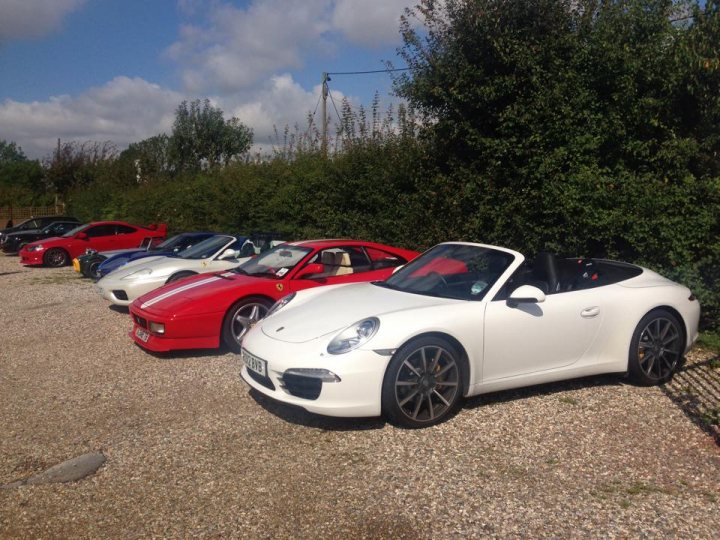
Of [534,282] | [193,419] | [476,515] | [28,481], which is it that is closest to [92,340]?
[193,419]

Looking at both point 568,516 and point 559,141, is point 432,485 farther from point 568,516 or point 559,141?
point 559,141

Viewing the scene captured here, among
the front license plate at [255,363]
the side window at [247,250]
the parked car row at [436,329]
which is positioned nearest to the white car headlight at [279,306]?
the parked car row at [436,329]

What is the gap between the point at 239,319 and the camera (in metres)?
7.27

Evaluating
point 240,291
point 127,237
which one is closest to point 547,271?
point 240,291

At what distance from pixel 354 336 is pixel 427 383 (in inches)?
25.6

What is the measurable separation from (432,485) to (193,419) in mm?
2162

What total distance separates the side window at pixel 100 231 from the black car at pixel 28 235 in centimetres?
391

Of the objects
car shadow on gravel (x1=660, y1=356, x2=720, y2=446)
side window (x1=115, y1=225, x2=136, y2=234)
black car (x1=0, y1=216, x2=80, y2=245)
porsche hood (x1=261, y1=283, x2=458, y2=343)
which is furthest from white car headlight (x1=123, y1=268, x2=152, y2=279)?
black car (x1=0, y1=216, x2=80, y2=245)

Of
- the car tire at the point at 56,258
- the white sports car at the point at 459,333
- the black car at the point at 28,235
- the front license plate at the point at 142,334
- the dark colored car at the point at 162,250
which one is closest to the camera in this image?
the white sports car at the point at 459,333

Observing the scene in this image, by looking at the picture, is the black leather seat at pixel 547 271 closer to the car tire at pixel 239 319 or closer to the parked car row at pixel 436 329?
the parked car row at pixel 436 329

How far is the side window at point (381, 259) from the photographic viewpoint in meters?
8.16

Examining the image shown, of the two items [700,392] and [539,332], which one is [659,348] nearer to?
[700,392]

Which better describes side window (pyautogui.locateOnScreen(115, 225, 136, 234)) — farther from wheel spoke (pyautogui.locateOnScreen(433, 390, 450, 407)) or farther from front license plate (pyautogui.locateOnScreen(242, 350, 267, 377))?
wheel spoke (pyautogui.locateOnScreen(433, 390, 450, 407))

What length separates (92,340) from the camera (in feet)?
27.4
